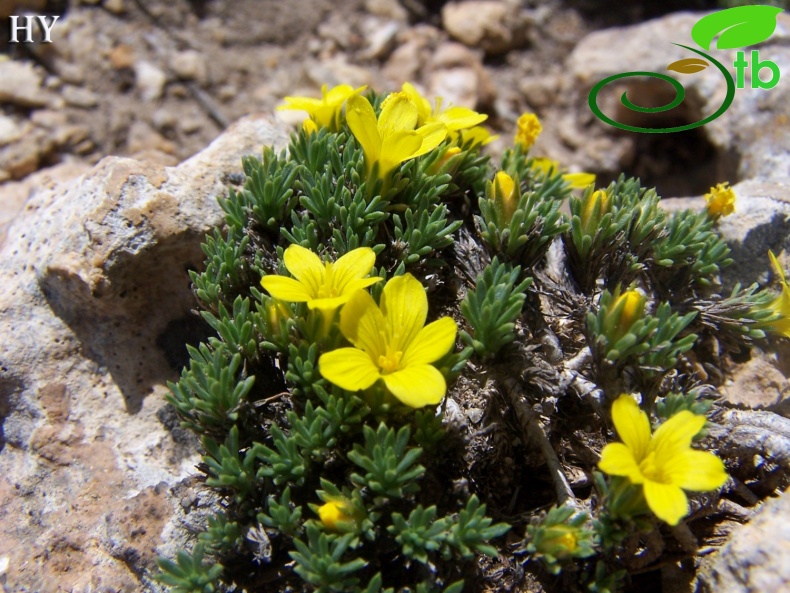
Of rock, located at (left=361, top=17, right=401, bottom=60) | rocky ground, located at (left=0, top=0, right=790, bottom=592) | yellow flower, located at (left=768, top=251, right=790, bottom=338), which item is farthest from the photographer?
rock, located at (left=361, top=17, right=401, bottom=60)

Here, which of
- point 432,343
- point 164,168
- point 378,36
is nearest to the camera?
point 432,343

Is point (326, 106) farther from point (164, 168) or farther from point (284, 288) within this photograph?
point (284, 288)

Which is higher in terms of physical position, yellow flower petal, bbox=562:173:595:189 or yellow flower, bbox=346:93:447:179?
yellow flower, bbox=346:93:447:179

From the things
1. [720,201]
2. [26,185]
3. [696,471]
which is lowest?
[26,185]

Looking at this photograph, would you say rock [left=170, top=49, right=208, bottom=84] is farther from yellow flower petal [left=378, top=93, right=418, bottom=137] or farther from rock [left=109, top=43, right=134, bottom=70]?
yellow flower petal [left=378, top=93, right=418, bottom=137]

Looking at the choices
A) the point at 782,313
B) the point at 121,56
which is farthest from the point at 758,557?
the point at 121,56

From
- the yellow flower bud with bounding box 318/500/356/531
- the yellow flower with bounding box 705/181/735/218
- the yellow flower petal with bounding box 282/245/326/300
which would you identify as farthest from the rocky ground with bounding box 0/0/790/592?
the yellow flower petal with bounding box 282/245/326/300

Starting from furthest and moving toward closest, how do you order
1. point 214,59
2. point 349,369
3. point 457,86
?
point 214,59, point 457,86, point 349,369

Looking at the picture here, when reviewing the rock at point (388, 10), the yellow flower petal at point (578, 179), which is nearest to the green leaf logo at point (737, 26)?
the yellow flower petal at point (578, 179)
